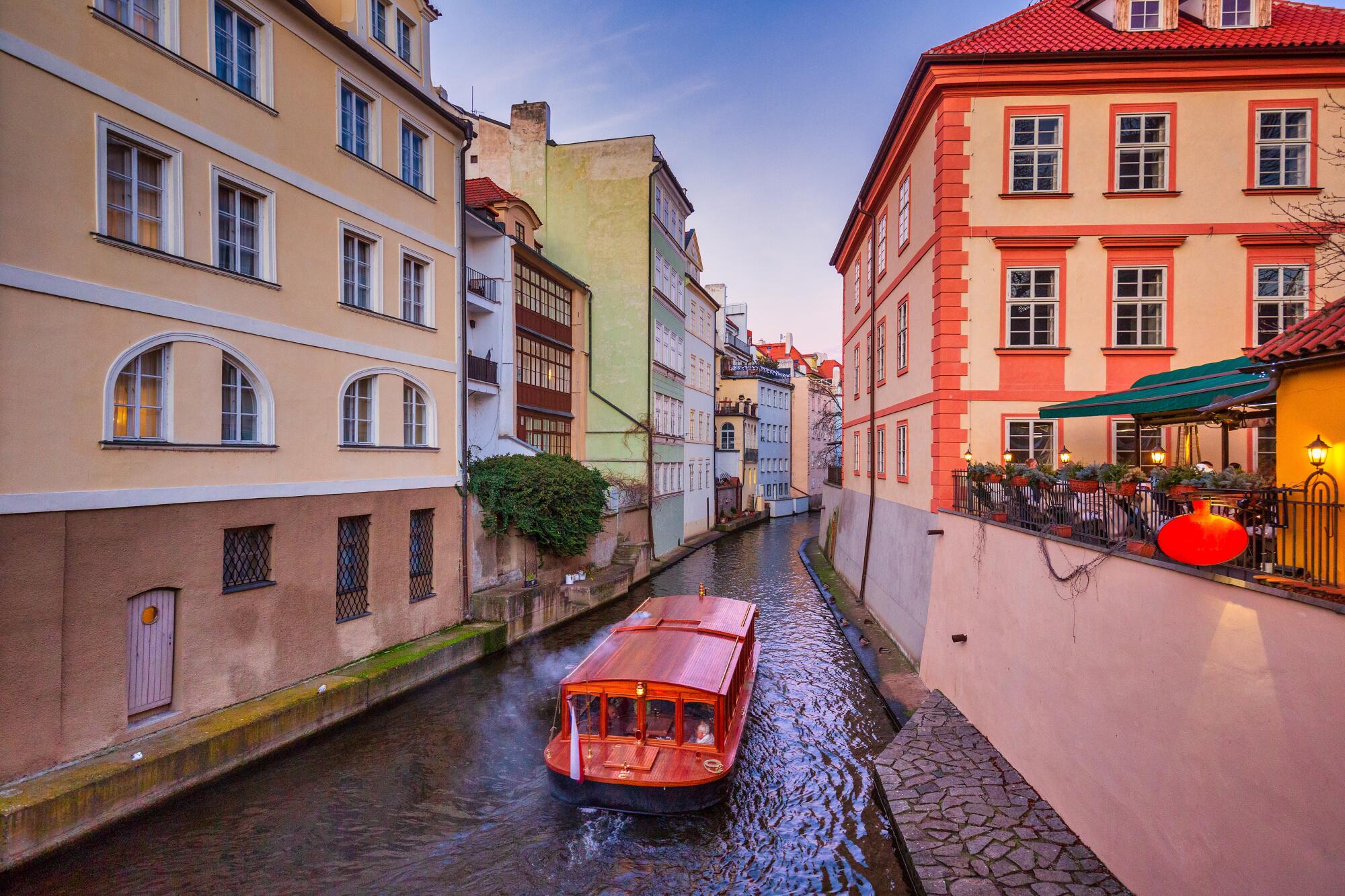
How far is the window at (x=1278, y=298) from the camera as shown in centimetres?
1295

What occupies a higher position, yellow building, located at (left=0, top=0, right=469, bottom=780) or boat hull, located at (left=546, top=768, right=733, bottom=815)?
yellow building, located at (left=0, top=0, right=469, bottom=780)

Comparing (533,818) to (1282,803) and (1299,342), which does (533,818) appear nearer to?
(1282,803)

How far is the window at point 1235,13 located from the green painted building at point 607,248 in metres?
18.6

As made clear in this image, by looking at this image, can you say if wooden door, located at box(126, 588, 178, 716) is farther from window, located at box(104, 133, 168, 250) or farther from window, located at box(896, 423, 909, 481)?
window, located at box(896, 423, 909, 481)

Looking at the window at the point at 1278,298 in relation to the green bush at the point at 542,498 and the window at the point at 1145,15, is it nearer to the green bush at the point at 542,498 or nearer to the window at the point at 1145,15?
the window at the point at 1145,15

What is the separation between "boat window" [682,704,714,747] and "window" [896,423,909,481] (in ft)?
27.6

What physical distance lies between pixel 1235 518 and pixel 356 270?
46.0 ft

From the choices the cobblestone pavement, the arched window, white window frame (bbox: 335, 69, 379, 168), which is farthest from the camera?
the arched window

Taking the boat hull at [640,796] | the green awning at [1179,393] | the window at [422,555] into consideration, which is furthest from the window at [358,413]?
the green awning at [1179,393]

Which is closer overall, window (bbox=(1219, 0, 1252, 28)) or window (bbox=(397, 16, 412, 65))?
window (bbox=(1219, 0, 1252, 28))

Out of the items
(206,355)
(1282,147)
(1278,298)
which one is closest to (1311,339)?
→ (1278,298)

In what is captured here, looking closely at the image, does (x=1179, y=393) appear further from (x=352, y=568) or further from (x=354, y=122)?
(x=354, y=122)

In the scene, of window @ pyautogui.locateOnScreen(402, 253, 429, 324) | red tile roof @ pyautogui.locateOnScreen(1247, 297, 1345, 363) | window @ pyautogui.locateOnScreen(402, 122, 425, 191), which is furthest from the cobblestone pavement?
window @ pyautogui.locateOnScreen(402, 122, 425, 191)

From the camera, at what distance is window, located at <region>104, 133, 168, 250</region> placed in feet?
30.1
